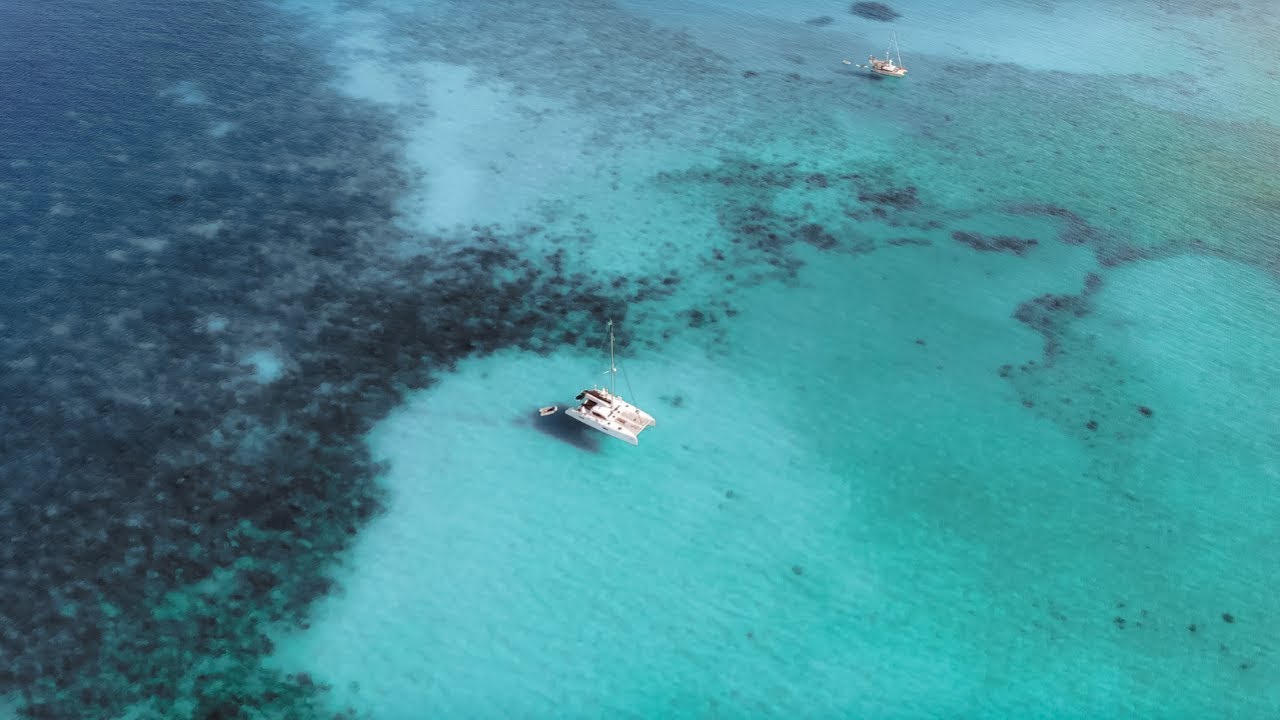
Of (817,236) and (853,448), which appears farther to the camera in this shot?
(817,236)

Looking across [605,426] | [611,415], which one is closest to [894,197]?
[611,415]

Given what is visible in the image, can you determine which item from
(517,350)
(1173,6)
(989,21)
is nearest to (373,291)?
(517,350)

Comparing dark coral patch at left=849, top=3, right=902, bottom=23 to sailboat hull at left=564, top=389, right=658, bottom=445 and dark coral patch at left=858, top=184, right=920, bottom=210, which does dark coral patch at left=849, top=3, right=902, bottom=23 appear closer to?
dark coral patch at left=858, top=184, right=920, bottom=210

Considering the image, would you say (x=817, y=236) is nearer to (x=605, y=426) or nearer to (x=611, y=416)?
(x=611, y=416)

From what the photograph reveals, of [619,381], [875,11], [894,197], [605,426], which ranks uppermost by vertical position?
[875,11]

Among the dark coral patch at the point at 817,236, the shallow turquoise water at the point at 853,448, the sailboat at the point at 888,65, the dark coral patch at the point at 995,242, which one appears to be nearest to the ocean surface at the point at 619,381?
the shallow turquoise water at the point at 853,448

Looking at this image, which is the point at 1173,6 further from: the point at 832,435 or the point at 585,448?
the point at 585,448
